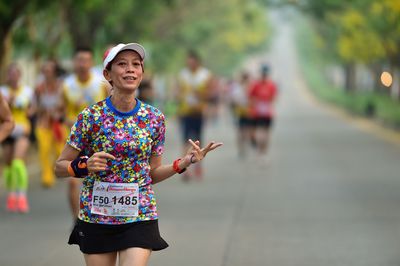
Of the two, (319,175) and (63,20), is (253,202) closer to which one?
(319,175)

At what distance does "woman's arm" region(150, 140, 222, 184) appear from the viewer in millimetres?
5590

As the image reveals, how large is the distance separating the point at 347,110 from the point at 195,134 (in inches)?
1530

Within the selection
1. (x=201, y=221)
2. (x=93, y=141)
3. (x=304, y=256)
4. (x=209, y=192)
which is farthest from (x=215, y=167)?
(x=93, y=141)

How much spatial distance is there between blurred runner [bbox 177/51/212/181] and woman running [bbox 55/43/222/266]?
10345 mm

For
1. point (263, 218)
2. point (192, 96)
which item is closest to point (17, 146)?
point (263, 218)

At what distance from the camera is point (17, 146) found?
1266cm

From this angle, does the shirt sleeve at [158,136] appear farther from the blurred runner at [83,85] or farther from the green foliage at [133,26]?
the green foliage at [133,26]

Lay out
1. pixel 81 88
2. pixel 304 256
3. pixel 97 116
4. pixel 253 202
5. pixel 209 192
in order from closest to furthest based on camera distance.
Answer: pixel 97 116 → pixel 304 256 → pixel 81 88 → pixel 253 202 → pixel 209 192

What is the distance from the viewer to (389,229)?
11008 millimetres

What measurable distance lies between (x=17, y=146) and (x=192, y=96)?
165 inches

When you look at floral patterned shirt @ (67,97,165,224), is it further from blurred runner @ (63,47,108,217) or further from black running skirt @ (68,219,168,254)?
blurred runner @ (63,47,108,217)

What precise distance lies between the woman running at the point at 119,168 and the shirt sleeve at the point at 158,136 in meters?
0.04

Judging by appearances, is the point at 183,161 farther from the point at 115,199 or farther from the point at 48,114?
the point at 48,114

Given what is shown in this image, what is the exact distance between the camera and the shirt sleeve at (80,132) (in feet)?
18.4
